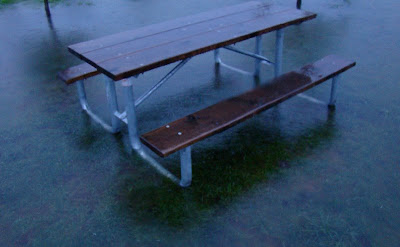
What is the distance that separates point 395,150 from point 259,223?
167 centimetres

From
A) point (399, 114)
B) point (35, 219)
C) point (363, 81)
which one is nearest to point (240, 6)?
point (363, 81)

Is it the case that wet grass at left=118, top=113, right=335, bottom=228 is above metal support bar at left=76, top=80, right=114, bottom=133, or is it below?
below

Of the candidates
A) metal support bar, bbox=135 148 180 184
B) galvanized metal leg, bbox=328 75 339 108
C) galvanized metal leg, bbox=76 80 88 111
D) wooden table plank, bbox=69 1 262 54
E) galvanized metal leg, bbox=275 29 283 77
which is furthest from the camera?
galvanized metal leg, bbox=275 29 283 77

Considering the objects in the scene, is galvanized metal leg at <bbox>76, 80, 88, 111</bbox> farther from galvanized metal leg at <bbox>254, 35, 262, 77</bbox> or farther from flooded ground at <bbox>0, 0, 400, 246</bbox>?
galvanized metal leg at <bbox>254, 35, 262, 77</bbox>

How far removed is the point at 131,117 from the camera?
12.7ft

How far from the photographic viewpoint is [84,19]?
8.09 metres

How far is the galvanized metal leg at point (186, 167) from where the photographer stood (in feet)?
10.9

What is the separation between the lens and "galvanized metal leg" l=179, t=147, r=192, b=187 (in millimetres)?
3336

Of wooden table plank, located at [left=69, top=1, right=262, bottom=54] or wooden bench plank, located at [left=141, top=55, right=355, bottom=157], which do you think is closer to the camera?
wooden bench plank, located at [left=141, top=55, right=355, bottom=157]

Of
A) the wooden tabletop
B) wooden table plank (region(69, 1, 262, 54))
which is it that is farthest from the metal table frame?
wooden table plank (region(69, 1, 262, 54))

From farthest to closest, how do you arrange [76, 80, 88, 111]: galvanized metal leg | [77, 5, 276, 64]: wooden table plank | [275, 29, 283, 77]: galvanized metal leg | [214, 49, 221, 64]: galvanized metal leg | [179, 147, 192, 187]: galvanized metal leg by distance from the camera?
1. [214, 49, 221, 64]: galvanized metal leg
2. [275, 29, 283, 77]: galvanized metal leg
3. [76, 80, 88, 111]: galvanized metal leg
4. [77, 5, 276, 64]: wooden table plank
5. [179, 147, 192, 187]: galvanized metal leg

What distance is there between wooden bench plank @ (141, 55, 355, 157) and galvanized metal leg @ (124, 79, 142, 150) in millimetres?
548

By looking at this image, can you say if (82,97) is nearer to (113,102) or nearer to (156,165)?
(113,102)

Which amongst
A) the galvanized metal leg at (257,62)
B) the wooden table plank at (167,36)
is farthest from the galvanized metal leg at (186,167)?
the galvanized metal leg at (257,62)
